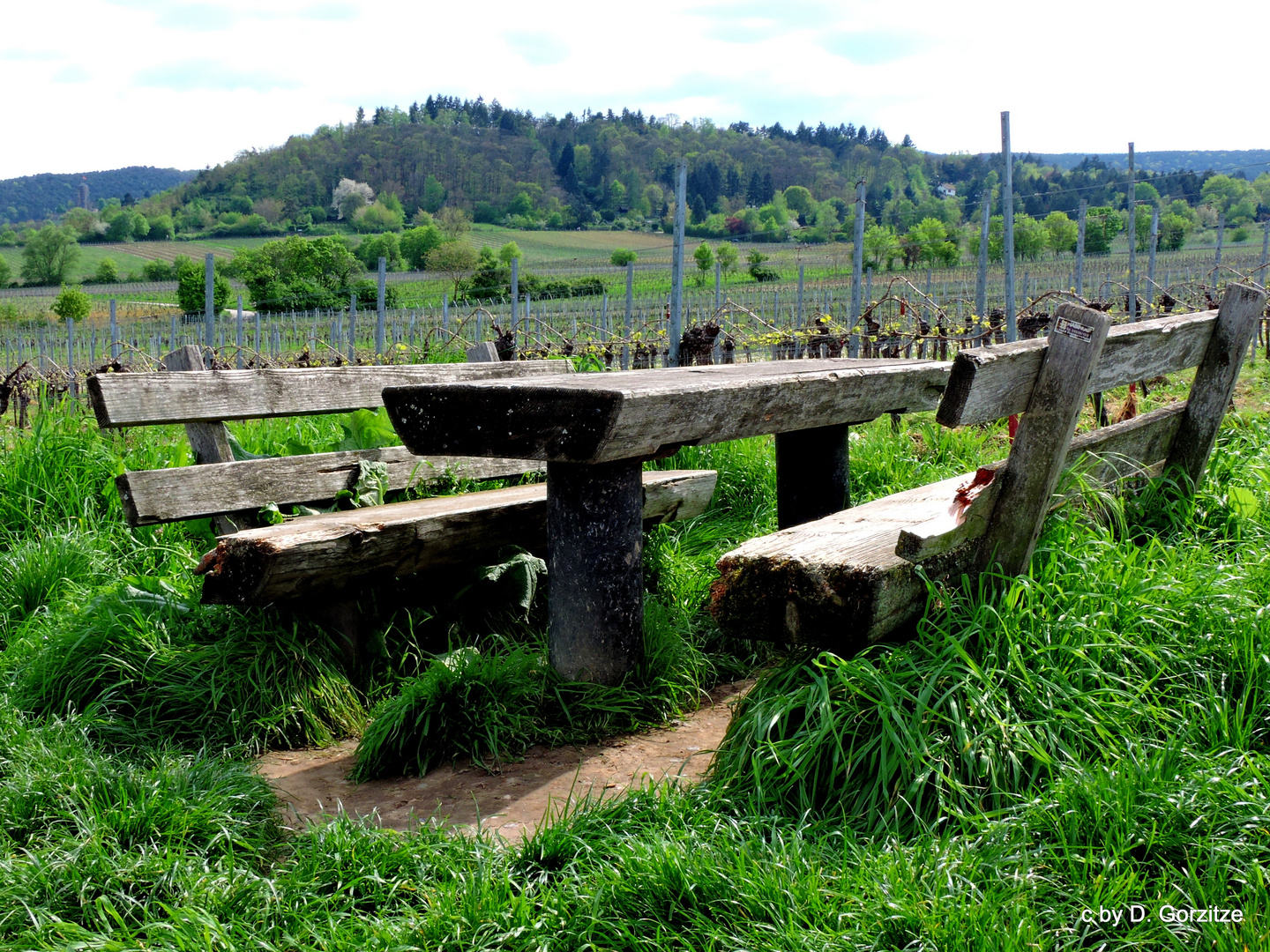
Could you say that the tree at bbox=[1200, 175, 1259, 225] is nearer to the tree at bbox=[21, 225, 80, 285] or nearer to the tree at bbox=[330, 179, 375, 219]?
the tree at bbox=[21, 225, 80, 285]

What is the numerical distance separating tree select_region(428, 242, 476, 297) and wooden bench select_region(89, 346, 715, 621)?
72.3 meters

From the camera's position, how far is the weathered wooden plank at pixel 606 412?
2.46 m

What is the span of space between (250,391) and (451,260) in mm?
75167

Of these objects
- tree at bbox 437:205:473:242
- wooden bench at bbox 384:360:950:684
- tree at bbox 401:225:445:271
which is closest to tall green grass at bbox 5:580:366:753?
wooden bench at bbox 384:360:950:684

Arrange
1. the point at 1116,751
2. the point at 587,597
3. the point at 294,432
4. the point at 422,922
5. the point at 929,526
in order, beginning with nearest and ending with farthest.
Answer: the point at 422,922 < the point at 1116,751 < the point at 929,526 < the point at 587,597 < the point at 294,432

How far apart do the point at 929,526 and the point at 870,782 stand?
1.82 feet

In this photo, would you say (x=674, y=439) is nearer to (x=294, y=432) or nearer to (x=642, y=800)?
(x=642, y=800)

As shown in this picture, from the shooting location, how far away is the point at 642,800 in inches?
82.9

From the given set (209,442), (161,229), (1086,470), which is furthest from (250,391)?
(161,229)

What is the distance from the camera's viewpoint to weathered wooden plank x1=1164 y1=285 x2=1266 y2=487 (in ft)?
10.2

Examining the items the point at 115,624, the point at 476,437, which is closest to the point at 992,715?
the point at 476,437

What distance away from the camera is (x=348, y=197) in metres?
121

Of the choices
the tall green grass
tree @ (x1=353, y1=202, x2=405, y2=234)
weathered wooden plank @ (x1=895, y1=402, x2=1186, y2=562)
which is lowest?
the tall green grass

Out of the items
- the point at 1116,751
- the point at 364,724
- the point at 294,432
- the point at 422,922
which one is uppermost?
the point at 294,432
